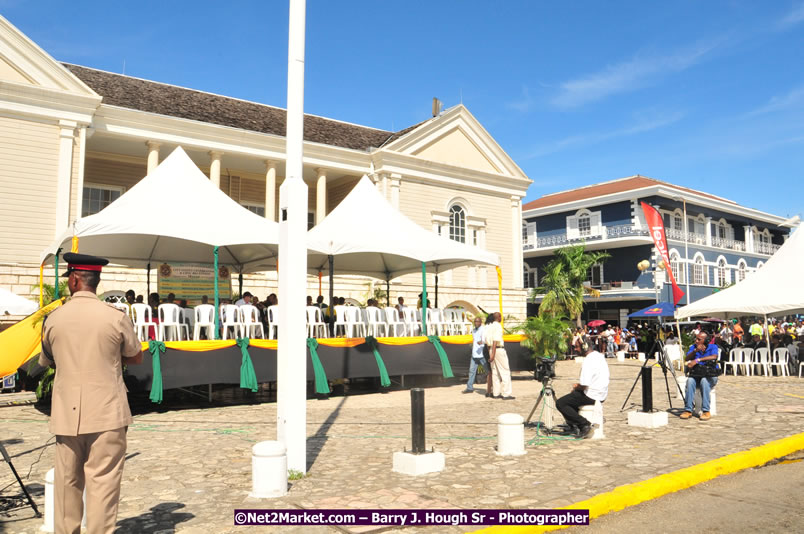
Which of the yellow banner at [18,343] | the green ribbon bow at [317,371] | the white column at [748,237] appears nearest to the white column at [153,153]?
the green ribbon bow at [317,371]

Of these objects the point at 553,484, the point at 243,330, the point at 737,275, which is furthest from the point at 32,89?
the point at 737,275

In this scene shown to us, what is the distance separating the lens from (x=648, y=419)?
28.7 feet

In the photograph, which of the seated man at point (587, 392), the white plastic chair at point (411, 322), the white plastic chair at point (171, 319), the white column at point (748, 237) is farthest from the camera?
the white column at point (748, 237)

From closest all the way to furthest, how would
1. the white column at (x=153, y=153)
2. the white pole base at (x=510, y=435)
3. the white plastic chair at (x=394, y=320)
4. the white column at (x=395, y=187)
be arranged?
the white pole base at (x=510, y=435)
the white plastic chair at (x=394, y=320)
the white column at (x=153, y=153)
the white column at (x=395, y=187)

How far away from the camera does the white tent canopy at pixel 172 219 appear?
11.3 metres

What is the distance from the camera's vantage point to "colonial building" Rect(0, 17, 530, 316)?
1858 cm

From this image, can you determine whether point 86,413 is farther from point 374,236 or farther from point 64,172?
point 64,172

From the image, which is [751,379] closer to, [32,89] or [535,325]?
[535,325]

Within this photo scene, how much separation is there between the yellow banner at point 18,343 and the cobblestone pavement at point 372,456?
1.16m

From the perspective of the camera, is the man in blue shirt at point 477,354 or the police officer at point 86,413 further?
the man in blue shirt at point 477,354

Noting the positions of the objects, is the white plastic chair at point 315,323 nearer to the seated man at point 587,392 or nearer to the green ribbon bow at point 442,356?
the green ribbon bow at point 442,356

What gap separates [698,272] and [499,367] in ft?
117

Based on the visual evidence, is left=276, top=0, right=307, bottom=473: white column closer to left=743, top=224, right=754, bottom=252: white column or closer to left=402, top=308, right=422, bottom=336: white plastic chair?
left=402, top=308, right=422, bottom=336: white plastic chair

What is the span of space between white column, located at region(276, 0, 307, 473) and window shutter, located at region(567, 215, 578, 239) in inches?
1516
